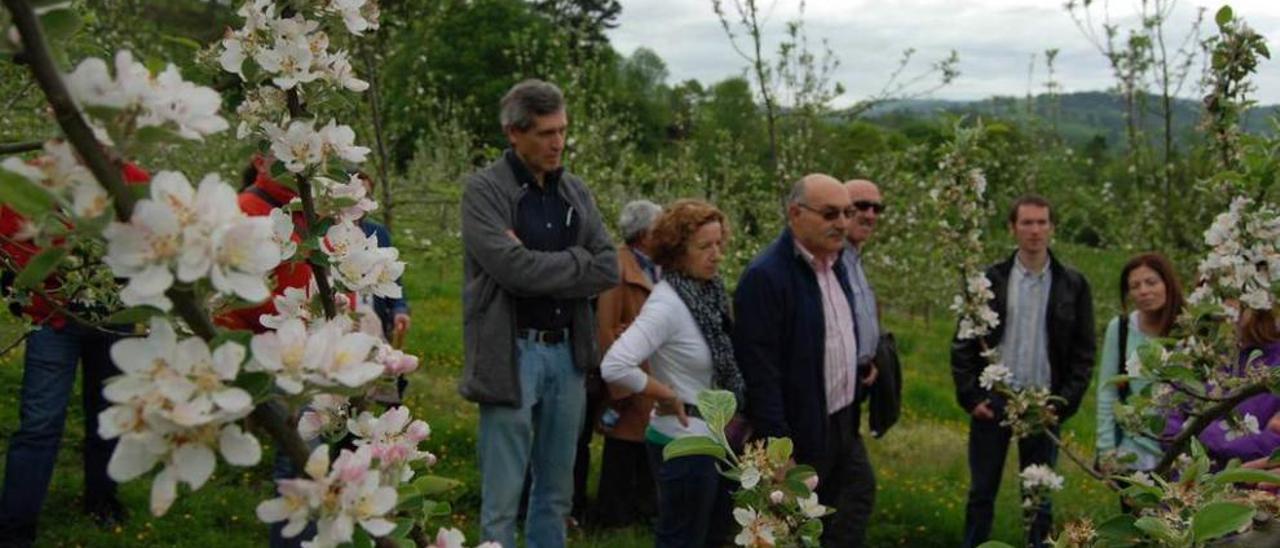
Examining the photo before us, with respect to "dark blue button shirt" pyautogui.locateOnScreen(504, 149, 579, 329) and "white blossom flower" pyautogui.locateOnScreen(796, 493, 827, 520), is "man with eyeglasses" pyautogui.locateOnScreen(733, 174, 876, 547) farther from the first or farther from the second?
"white blossom flower" pyautogui.locateOnScreen(796, 493, 827, 520)

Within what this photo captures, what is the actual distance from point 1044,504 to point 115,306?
13.8 feet

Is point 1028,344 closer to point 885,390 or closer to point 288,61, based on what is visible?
point 885,390

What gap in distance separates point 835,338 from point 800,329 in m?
0.22

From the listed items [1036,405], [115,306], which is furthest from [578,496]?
[115,306]

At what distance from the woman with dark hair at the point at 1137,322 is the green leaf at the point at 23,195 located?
451 centimetres

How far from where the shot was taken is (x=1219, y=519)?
1265 mm

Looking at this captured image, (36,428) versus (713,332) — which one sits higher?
(713,332)

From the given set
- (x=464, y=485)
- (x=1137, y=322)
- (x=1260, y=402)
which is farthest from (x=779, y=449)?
(x=1137, y=322)

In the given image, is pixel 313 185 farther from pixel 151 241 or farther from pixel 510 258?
pixel 510 258

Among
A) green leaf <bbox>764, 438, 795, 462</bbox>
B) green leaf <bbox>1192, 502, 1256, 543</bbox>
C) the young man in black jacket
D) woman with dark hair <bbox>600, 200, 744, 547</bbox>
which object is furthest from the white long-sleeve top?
green leaf <bbox>1192, 502, 1256, 543</bbox>

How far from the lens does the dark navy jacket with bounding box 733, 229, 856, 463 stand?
4.07 meters

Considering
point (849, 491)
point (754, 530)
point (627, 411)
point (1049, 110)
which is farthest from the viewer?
point (1049, 110)

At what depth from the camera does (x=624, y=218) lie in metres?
5.37

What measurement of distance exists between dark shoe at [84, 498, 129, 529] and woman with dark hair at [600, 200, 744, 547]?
2.36 m
